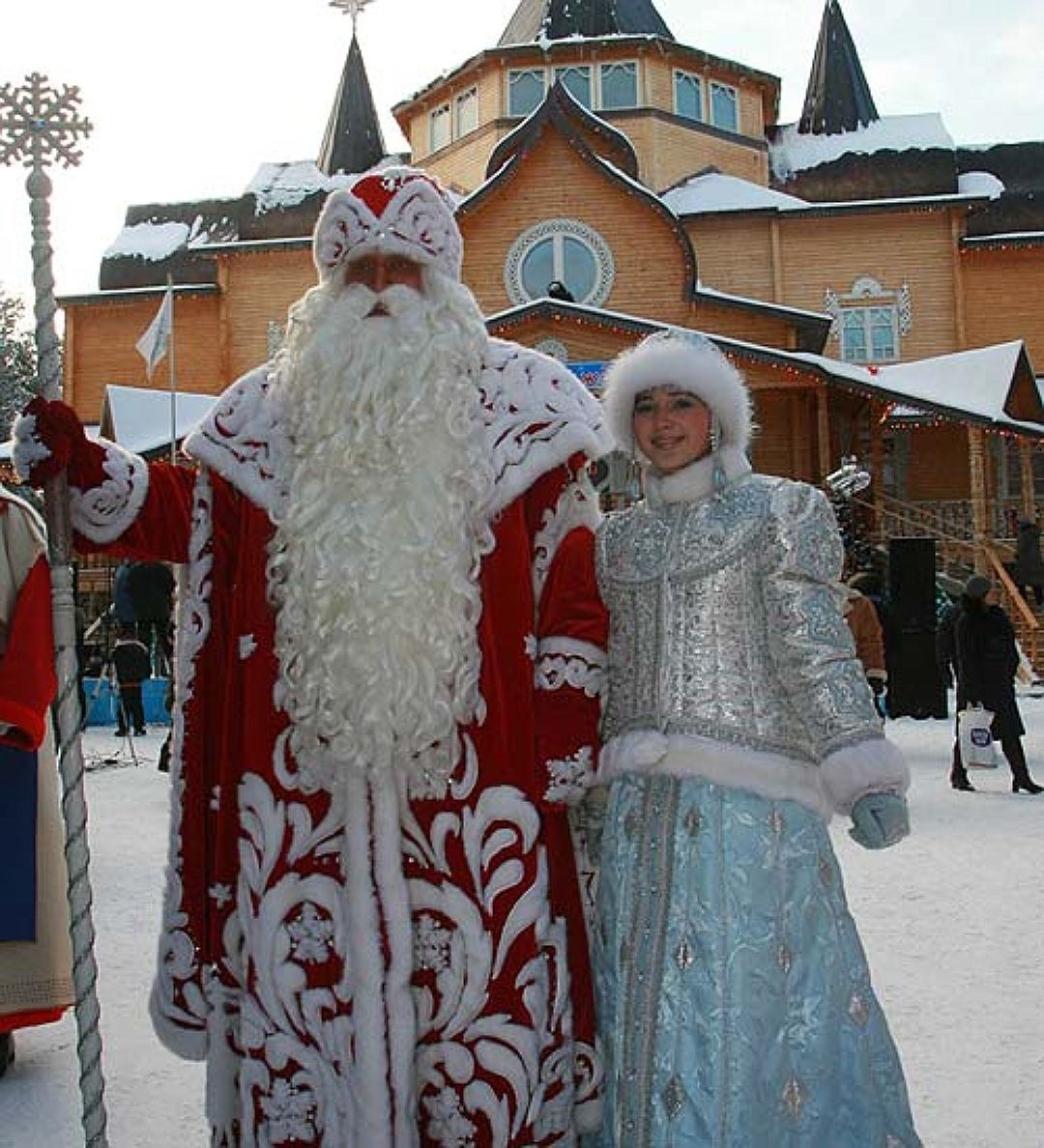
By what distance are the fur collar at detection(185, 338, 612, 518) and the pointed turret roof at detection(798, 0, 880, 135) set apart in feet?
93.6

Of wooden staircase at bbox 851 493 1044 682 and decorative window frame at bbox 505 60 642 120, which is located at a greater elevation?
decorative window frame at bbox 505 60 642 120

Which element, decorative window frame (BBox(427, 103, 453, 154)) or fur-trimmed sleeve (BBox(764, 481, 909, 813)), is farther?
decorative window frame (BBox(427, 103, 453, 154))

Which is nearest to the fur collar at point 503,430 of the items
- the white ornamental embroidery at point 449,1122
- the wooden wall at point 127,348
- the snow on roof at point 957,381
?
the white ornamental embroidery at point 449,1122

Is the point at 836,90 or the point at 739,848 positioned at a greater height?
the point at 836,90

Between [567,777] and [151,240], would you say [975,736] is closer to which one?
[567,777]

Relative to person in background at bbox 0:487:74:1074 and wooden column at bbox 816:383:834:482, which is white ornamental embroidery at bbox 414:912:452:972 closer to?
person in background at bbox 0:487:74:1074

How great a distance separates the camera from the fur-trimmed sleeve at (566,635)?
278cm

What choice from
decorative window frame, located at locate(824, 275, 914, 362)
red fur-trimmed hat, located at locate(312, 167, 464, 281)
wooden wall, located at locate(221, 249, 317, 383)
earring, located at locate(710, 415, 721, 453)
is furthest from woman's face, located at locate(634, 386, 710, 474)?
wooden wall, located at locate(221, 249, 317, 383)

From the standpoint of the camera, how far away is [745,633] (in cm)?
284

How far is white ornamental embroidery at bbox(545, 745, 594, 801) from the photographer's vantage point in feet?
9.05

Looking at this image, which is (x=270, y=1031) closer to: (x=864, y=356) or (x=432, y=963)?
(x=432, y=963)

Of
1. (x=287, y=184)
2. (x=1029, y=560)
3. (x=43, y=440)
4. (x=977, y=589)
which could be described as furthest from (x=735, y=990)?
(x=287, y=184)

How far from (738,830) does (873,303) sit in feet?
79.6

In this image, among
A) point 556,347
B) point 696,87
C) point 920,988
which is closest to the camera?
point 920,988
